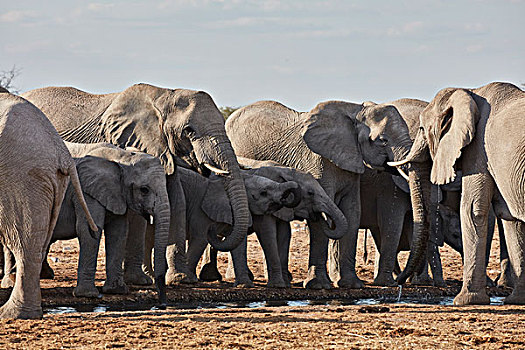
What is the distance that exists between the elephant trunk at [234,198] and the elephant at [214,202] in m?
1.08

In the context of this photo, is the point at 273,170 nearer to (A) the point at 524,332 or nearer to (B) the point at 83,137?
(B) the point at 83,137

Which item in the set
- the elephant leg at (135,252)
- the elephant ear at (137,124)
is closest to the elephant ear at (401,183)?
the elephant ear at (137,124)

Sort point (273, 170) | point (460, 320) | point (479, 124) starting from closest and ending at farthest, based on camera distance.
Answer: point (460, 320) → point (479, 124) → point (273, 170)

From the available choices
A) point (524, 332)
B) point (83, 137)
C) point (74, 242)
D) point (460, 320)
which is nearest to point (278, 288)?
point (83, 137)

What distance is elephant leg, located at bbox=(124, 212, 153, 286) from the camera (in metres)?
14.2

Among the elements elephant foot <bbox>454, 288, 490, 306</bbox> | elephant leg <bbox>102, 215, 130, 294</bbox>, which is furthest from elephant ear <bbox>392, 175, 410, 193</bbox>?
elephant leg <bbox>102, 215, 130, 294</bbox>

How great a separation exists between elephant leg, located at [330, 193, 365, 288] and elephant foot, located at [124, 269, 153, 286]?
107 inches

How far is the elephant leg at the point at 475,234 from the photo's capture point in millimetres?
11641

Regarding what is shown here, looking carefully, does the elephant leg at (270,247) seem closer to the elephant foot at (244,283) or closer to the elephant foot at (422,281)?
the elephant foot at (244,283)

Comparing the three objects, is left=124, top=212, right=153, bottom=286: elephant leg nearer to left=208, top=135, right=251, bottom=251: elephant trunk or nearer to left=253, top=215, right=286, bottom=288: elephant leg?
left=208, top=135, right=251, bottom=251: elephant trunk

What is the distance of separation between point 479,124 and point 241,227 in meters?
3.24

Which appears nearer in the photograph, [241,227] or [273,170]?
[241,227]

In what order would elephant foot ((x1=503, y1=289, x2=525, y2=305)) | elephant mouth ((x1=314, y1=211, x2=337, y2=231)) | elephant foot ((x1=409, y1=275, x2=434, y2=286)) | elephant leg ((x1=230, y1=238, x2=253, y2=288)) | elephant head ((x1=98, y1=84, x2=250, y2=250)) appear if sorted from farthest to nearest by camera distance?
1. elephant foot ((x1=409, y1=275, x2=434, y2=286))
2. elephant mouth ((x1=314, y1=211, x2=337, y2=231))
3. elephant leg ((x1=230, y1=238, x2=253, y2=288))
4. elephant head ((x1=98, y1=84, x2=250, y2=250))
5. elephant foot ((x1=503, y1=289, x2=525, y2=305))

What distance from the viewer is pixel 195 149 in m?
13.7
